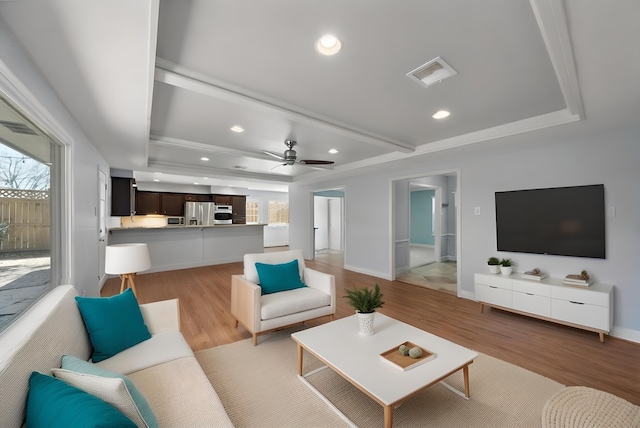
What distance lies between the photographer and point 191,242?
6.52m

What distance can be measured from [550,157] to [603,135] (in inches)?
19.4

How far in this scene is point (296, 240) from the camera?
A: 819cm

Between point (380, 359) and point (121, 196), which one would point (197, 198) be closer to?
point (121, 196)

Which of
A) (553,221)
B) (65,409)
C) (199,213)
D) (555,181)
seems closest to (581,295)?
(553,221)

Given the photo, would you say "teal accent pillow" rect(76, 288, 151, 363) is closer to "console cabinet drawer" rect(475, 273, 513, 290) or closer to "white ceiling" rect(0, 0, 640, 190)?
"white ceiling" rect(0, 0, 640, 190)

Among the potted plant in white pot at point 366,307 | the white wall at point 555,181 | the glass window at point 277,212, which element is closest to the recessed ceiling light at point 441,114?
the white wall at point 555,181

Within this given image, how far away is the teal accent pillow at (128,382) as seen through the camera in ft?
3.33

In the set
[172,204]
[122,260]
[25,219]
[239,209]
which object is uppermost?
[172,204]

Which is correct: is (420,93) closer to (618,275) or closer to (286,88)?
(286,88)

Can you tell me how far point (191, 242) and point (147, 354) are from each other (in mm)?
5208

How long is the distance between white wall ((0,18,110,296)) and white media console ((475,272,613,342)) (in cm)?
459

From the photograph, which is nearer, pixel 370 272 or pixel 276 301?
pixel 276 301

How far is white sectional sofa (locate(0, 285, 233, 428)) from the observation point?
971 mm

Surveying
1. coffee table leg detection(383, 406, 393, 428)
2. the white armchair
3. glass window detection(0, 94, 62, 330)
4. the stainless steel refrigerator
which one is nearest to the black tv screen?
the white armchair
